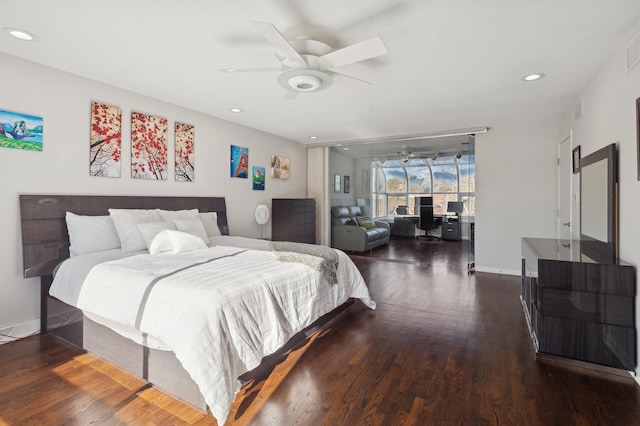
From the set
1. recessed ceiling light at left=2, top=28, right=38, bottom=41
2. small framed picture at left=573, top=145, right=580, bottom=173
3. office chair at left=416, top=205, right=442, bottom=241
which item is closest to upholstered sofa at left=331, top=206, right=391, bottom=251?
office chair at left=416, top=205, right=442, bottom=241

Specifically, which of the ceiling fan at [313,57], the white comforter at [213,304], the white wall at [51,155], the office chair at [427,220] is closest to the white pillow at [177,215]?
the white wall at [51,155]

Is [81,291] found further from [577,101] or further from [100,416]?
[577,101]

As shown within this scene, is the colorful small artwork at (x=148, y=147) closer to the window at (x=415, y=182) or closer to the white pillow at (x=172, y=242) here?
the white pillow at (x=172, y=242)

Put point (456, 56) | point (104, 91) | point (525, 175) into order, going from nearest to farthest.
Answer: point (456, 56) → point (104, 91) → point (525, 175)

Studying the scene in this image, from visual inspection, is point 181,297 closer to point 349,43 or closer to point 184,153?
point 349,43

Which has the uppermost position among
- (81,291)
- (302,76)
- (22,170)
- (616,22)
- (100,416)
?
(616,22)

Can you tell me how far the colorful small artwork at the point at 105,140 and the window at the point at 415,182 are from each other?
4.49 metres

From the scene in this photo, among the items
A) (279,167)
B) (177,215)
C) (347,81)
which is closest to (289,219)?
(279,167)

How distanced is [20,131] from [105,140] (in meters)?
0.71

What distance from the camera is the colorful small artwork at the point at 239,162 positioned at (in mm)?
5035

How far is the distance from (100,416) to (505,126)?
5.91 meters

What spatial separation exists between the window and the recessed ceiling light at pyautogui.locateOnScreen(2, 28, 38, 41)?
17.2 feet

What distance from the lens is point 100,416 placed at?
5.71 feet

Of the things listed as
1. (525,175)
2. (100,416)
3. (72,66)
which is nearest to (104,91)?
(72,66)
